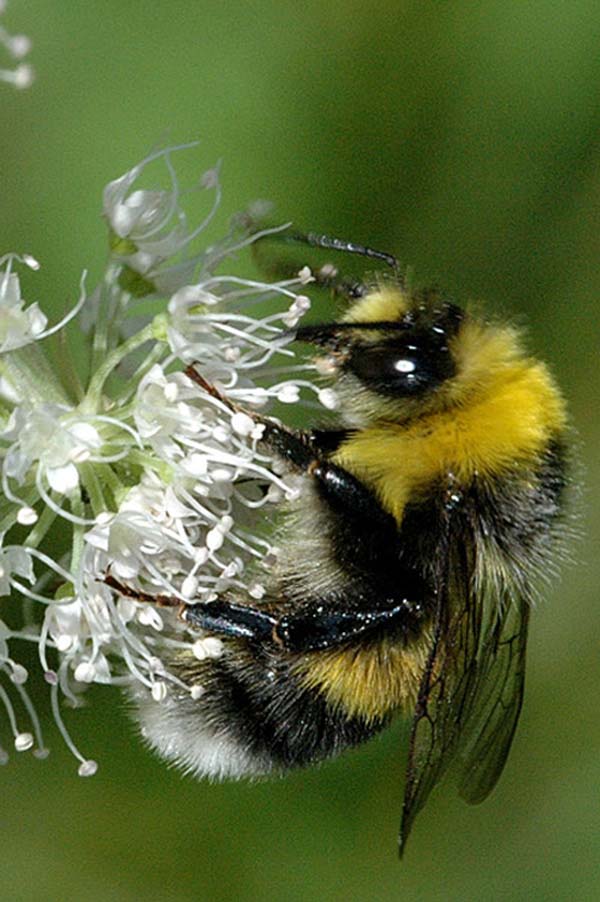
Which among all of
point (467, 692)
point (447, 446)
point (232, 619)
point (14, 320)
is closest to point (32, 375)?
point (14, 320)

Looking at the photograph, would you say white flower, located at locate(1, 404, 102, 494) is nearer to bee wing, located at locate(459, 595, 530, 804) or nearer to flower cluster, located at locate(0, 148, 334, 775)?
flower cluster, located at locate(0, 148, 334, 775)

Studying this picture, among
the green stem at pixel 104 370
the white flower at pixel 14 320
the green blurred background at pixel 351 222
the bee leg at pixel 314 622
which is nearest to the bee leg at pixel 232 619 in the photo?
the bee leg at pixel 314 622

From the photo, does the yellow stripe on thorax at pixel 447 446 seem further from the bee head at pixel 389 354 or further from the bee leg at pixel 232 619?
the bee leg at pixel 232 619

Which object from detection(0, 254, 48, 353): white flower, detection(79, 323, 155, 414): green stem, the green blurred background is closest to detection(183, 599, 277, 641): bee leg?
detection(79, 323, 155, 414): green stem

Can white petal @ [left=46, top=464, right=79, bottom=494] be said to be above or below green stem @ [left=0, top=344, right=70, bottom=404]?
below

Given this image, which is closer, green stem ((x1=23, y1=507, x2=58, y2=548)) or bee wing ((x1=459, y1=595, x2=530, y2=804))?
green stem ((x1=23, y1=507, x2=58, y2=548))

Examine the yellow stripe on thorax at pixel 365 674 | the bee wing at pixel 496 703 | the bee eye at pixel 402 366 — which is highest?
the bee eye at pixel 402 366

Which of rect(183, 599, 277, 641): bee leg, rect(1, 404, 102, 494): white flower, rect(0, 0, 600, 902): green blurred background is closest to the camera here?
rect(1, 404, 102, 494): white flower
